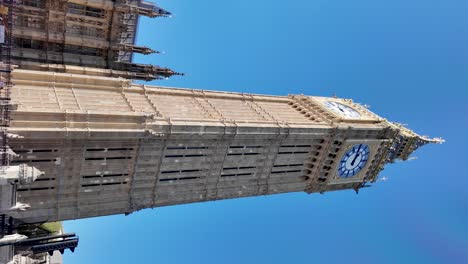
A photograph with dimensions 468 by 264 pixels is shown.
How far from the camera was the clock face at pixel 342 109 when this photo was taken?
322ft

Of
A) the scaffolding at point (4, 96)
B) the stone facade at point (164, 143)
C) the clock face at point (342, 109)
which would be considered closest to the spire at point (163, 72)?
the stone facade at point (164, 143)

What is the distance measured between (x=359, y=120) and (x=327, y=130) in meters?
9.19

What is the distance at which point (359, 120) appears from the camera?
96.0 metres

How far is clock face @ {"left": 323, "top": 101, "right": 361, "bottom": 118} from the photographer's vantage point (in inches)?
3863

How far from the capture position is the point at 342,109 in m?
101

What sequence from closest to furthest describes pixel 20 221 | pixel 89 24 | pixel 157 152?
pixel 20 221, pixel 157 152, pixel 89 24

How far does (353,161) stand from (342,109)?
10.2 meters

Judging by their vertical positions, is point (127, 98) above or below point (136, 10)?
below

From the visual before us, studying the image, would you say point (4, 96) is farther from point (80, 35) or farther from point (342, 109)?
point (342, 109)

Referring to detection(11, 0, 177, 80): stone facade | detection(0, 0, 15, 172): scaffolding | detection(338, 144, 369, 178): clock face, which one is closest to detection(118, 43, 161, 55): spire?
detection(11, 0, 177, 80): stone facade

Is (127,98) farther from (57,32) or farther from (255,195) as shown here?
(255,195)

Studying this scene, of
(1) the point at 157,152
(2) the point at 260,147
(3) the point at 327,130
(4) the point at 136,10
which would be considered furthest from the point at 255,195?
(4) the point at 136,10

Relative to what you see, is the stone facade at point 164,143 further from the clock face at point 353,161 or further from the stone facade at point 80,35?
the stone facade at point 80,35

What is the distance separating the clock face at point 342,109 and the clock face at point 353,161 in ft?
20.6
